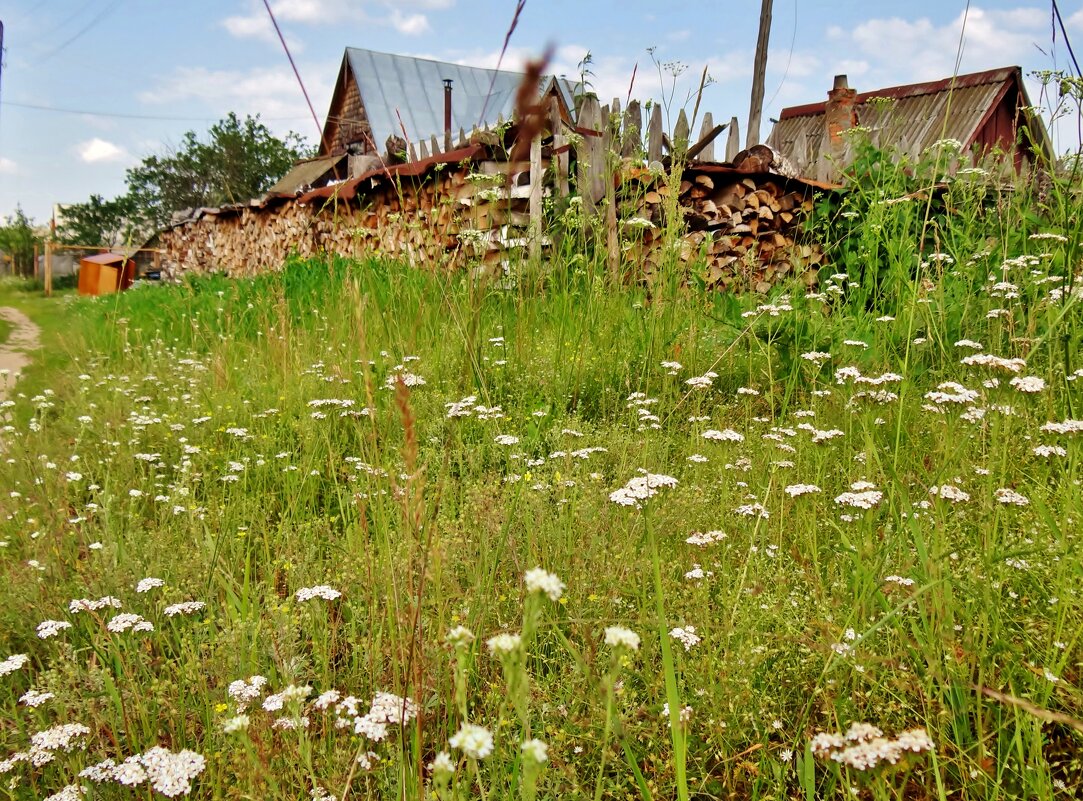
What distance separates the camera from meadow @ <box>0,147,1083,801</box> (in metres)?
1.29

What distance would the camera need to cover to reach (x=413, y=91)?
898 inches

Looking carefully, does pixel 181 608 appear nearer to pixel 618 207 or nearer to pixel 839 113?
pixel 618 207

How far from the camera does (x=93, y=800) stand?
1.35m

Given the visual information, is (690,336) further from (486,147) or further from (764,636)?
(486,147)

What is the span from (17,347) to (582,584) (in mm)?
9655

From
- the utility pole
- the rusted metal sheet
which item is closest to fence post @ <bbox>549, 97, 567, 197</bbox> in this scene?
the rusted metal sheet

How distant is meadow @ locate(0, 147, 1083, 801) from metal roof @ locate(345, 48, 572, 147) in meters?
19.6

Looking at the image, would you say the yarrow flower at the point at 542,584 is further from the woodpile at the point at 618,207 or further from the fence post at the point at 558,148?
the fence post at the point at 558,148

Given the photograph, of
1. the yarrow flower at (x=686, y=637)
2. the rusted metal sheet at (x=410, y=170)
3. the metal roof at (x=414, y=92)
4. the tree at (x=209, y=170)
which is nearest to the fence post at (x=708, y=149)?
the rusted metal sheet at (x=410, y=170)

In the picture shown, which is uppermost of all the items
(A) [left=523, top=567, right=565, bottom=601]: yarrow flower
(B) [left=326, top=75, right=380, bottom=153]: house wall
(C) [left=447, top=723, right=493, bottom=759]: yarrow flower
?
(B) [left=326, top=75, right=380, bottom=153]: house wall

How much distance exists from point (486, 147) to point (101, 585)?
5627 millimetres

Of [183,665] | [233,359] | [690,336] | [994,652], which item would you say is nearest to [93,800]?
[183,665]

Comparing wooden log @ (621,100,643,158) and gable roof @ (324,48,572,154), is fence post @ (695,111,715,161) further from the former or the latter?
gable roof @ (324,48,572,154)

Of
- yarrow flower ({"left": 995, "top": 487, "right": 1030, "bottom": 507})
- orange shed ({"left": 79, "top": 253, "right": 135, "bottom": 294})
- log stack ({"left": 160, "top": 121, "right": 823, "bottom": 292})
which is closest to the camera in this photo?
yarrow flower ({"left": 995, "top": 487, "right": 1030, "bottom": 507})
